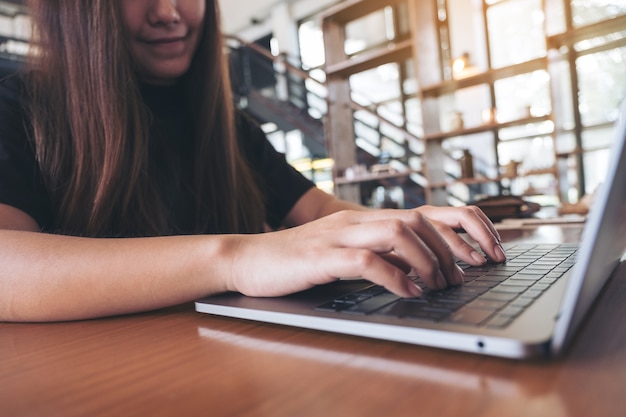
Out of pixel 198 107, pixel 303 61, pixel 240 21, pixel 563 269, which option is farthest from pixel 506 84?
pixel 563 269

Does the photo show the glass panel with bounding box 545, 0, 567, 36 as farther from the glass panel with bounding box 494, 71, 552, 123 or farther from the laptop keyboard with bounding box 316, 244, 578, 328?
the laptop keyboard with bounding box 316, 244, 578, 328

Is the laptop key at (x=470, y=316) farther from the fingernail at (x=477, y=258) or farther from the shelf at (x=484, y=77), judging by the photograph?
the shelf at (x=484, y=77)

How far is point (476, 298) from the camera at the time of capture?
1.28 feet

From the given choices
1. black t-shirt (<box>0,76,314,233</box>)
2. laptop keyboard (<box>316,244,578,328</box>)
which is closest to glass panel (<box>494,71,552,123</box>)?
black t-shirt (<box>0,76,314,233</box>)

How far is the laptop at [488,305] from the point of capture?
0.29 metres

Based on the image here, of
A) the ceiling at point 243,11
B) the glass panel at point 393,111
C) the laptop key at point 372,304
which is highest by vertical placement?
the ceiling at point 243,11

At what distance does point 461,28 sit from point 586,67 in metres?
1.68

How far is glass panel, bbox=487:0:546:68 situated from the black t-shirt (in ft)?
16.8

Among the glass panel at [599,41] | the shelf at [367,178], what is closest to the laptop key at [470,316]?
the shelf at [367,178]

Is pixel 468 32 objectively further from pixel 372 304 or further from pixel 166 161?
pixel 372 304

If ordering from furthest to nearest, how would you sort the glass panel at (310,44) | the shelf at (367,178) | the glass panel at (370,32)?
the glass panel at (310,44) < the glass panel at (370,32) < the shelf at (367,178)

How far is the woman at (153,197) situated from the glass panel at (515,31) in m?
5.28

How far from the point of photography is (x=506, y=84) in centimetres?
565

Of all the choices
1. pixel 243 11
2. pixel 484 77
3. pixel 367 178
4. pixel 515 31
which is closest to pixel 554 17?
pixel 484 77
